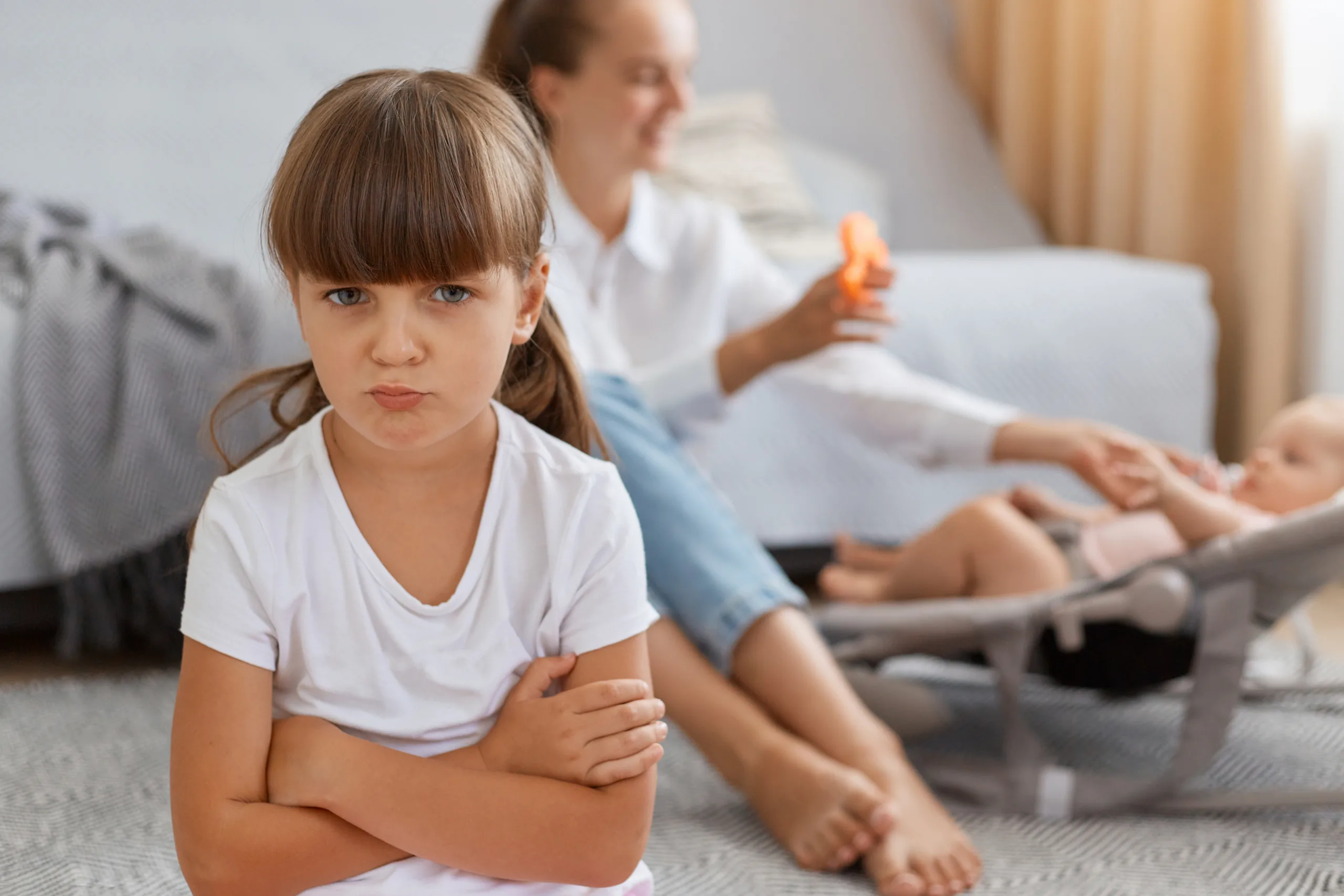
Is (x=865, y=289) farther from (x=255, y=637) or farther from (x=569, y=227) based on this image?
(x=255, y=637)

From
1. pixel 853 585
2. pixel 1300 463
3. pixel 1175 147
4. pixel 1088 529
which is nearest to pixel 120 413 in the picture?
pixel 853 585

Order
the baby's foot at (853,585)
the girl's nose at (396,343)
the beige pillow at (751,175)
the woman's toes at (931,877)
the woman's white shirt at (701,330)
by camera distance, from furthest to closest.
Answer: the beige pillow at (751,175)
the baby's foot at (853,585)
the woman's white shirt at (701,330)
the woman's toes at (931,877)
the girl's nose at (396,343)

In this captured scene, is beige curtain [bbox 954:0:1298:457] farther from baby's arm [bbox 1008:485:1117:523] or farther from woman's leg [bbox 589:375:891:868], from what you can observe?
woman's leg [bbox 589:375:891:868]

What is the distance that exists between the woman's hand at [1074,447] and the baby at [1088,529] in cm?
7

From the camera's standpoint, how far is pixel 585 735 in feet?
2.37

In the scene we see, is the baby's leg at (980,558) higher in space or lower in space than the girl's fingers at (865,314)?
lower

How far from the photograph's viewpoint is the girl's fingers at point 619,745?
725 millimetres

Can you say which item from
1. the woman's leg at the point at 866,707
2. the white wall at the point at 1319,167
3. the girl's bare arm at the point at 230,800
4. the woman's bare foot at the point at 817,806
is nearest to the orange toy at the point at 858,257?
the woman's leg at the point at 866,707

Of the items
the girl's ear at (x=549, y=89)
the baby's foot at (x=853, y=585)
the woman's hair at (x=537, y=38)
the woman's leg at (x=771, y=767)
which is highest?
the woman's hair at (x=537, y=38)

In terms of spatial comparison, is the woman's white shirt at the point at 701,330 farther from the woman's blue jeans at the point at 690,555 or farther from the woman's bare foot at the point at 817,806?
the woman's bare foot at the point at 817,806

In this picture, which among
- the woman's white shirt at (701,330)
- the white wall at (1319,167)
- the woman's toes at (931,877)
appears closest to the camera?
the woman's toes at (931,877)

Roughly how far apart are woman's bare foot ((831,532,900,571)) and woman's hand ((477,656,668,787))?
80 cm

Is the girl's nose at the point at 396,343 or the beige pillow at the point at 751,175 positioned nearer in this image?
the girl's nose at the point at 396,343

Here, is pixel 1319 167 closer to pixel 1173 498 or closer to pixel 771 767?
pixel 1173 498
